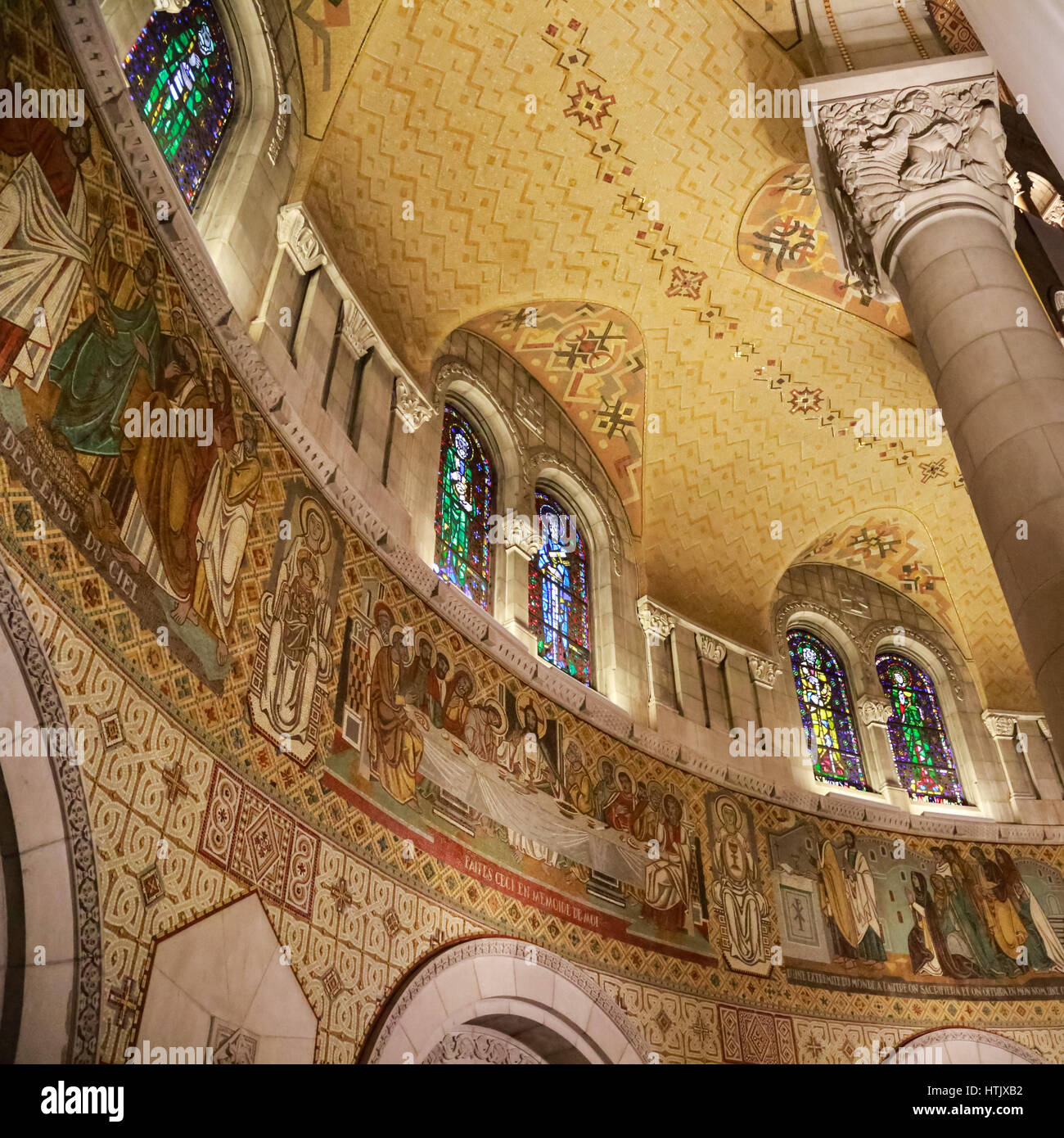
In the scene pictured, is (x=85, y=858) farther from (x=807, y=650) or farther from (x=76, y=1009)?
(x=807, y=650)

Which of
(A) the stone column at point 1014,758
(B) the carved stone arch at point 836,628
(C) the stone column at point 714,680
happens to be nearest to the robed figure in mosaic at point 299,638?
(C) the stone column at point 714,680

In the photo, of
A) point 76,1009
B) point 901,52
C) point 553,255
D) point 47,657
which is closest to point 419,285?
point 553,255

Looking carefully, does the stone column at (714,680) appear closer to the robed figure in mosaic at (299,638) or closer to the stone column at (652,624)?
the stone column at (652,624)

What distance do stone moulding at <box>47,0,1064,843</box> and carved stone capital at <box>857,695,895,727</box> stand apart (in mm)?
4625

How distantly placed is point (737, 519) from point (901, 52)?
6155 mm

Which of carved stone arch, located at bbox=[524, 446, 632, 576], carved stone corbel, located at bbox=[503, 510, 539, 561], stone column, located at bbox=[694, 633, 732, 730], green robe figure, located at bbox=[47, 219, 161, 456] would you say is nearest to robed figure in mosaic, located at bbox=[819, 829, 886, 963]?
stone column, located at bbox=[694, 633, 732, 730]

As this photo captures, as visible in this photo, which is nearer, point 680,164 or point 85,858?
point 85,858

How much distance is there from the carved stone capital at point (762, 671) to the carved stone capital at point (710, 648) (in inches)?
16.8

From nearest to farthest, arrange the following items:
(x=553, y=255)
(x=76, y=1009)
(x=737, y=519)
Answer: (x=76, y=1009) < (x=553, y=255) < (x=737, y=519)

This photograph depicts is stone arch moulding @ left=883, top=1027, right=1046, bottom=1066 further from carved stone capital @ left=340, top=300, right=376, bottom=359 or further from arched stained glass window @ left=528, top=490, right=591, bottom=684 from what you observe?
carved stone capital @ left=340, top=300, right=376, bottom=359

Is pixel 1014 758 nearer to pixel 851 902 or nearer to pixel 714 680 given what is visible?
pixel 851 902

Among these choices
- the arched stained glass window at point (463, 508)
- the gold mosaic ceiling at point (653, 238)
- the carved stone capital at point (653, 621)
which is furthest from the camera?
the carved stone capital at point (653, 621)

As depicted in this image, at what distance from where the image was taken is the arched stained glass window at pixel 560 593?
1021 cm

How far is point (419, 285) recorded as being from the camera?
32.2 ft
